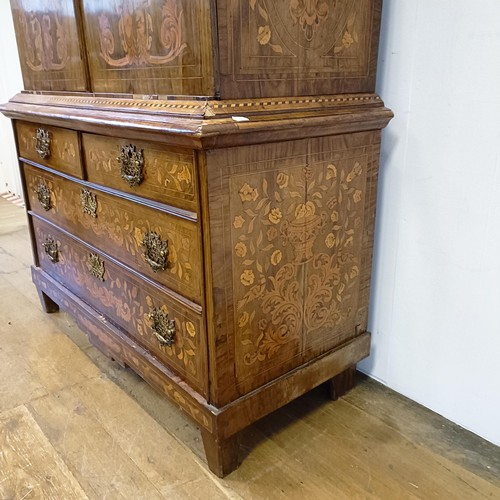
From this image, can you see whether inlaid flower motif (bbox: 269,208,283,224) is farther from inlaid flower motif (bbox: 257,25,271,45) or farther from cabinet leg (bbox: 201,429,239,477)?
cabinet leg (bbox: 201,429,239,477)

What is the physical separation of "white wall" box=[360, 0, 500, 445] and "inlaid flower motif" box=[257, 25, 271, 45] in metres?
0.45

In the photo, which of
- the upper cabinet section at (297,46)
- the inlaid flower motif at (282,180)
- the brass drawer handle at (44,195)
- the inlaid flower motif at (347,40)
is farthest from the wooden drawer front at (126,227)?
the inlaid flower motif at (347,40)

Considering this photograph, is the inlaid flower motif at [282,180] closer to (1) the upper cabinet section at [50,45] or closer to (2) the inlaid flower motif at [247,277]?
(2) the inlaid flower motif at [247,277]

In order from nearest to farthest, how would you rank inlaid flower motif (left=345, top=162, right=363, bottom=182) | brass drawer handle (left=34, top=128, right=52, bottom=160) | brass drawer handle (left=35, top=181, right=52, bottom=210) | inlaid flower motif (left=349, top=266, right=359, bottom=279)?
inlaid flower motif (left=345, top=162, right=363, bottom=182)
inlaid flower motif (left=349, top=266, right=359, bottom=279)
brass drawer handle (left=34, top=128, right=52, bottom=160)
brass drawer handle (left=35, top=181, right=52, bottom=210)

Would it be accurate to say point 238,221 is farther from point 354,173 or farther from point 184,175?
point 354,173

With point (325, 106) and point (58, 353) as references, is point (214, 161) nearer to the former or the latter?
point (325, 106)

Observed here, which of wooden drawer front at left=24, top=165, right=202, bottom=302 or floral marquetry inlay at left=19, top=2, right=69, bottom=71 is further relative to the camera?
floral marquetry inlay at left=19, top=2, right=69, bottom=71

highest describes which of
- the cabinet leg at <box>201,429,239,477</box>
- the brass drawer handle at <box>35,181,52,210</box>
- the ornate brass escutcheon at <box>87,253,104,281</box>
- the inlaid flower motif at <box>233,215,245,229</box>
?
the inlaid flower motif at <box>233,215,245,229</box>

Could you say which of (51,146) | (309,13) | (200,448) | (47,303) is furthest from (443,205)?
(47,303)

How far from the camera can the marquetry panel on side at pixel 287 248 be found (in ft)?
3.62

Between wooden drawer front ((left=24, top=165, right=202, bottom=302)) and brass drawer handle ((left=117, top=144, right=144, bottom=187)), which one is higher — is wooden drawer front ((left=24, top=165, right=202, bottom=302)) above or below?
below

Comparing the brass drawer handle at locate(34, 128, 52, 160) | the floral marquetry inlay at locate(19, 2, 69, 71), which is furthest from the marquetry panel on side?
the brass drawer handle at locate(34, 128, 52, 160)

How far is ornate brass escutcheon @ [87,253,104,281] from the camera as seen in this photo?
5.14 ft

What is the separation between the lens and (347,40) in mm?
1235
